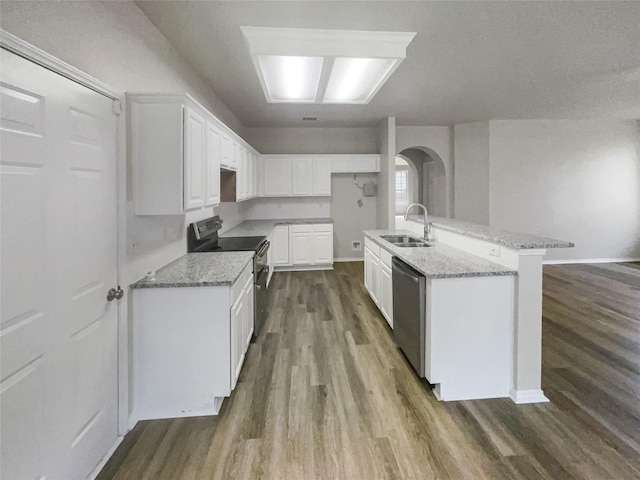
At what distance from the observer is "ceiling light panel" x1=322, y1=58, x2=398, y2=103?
9.33 ft

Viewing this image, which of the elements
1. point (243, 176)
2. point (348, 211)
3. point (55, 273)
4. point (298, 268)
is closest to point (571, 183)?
point (348, 211)

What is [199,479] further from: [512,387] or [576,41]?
[576,41]

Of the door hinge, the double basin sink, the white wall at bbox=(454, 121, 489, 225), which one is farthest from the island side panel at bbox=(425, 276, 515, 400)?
the white wall at bbox=(454, 121, 489, 225)

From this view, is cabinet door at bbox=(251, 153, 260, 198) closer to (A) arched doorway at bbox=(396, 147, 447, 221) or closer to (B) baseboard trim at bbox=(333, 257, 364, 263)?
(B) baseboard trim at bbox=(333, 257, 364, 263)

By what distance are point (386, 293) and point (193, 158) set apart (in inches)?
88.8

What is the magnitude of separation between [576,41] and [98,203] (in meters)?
4.03

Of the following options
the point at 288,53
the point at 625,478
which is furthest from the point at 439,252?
the point at 288,53

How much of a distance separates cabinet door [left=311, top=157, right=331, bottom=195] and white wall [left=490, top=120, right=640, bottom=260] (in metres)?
3.13

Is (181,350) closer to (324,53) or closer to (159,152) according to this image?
(159,152)

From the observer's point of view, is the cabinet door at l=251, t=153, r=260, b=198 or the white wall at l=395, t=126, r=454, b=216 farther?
the white wall at l=395, t=126, r=454, b=216

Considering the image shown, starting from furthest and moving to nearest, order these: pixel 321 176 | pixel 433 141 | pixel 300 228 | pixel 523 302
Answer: pixel 433 141 → pixel 321 176 → pixel 300 228 → pixel 523 302

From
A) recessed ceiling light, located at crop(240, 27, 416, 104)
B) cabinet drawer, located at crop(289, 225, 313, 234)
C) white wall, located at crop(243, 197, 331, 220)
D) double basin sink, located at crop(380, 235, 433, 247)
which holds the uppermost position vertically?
recessed ceiling light, located at crop(240, 27, 416, 104)

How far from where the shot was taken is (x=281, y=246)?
608 centimetres

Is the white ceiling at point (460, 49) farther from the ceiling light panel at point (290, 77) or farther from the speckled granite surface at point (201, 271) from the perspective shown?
the speckled granite surface at point (201, 271)
